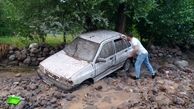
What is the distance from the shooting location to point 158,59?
18297mm

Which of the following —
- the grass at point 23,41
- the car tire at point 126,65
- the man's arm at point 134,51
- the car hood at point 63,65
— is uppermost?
the man's arm at point 134,51

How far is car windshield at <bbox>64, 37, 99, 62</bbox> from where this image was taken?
14053 millimetres

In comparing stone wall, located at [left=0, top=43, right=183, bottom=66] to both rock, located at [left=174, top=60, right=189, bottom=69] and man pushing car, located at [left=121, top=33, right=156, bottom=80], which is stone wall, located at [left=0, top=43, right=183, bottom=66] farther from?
rock, located at [left=174, top=60, right=189, bottom=69]

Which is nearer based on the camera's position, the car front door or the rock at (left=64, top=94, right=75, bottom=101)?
the rock at (left=64, top=94, right=75, bottom=101)

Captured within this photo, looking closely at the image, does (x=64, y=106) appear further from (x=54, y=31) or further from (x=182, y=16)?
(x=182, y=16)

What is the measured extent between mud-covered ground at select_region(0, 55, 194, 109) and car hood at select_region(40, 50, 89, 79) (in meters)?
0.59

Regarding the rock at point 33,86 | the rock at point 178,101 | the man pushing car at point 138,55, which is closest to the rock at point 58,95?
the rock at point 33,86

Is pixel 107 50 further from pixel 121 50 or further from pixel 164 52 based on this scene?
pixel 164 52

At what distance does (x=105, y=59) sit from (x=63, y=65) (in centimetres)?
154

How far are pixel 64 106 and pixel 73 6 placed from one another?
4.67 metres

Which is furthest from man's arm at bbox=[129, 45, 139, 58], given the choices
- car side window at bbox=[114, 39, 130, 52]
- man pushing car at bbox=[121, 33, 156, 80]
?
car side window at bbox=[114, 39, 130, 52]

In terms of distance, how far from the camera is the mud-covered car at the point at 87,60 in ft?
43.2

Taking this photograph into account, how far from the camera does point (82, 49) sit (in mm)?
14422

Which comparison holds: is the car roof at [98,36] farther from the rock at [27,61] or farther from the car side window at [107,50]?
the rock at [27,61]
